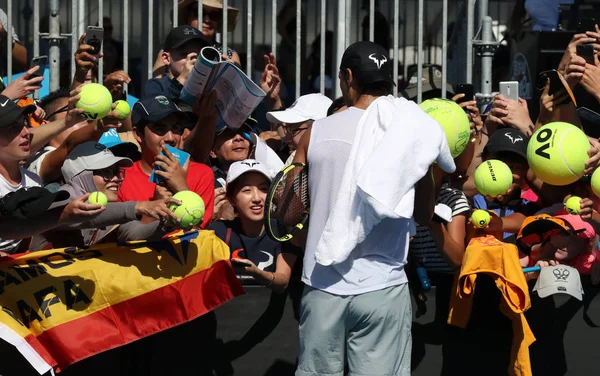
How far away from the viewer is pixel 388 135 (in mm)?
5426

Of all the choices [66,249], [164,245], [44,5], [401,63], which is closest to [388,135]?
[164,245]

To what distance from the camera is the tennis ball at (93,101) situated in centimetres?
593

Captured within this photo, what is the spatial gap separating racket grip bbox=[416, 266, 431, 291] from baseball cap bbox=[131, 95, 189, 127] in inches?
61.8

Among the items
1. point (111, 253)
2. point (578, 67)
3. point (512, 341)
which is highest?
point (578, 67)

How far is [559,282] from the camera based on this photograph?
6180 millimetres

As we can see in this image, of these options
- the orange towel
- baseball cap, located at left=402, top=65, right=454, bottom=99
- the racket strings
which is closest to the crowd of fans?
the orange towel

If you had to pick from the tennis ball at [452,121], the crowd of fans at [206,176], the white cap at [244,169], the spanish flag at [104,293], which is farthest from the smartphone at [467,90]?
the spanish flag at [104,293]

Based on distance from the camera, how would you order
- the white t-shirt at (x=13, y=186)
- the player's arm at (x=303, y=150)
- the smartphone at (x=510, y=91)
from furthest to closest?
1. the smartphone at (x=510, y=91)
2. the white t-shirt at (x=13, y=186)
3. the player's arm at (x=303, y=150)

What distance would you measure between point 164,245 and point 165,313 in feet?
1.14

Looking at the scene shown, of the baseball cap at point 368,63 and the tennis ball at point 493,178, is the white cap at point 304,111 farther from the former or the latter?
the baseball cap at point 368,63

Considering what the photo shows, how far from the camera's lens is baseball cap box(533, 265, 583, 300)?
6164 millimetres

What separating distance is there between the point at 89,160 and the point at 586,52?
117 inches

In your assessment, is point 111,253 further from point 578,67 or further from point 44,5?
point 44,5

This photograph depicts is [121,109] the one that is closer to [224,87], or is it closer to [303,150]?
[224,87]
